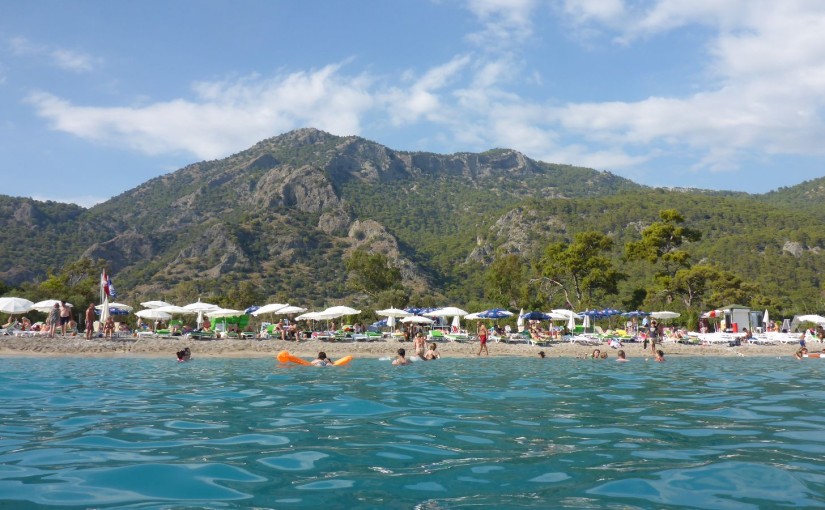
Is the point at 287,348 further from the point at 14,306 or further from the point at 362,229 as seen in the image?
the point at 362,229

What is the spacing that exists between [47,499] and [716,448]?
544 cm

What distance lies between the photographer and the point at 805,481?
4324 mm

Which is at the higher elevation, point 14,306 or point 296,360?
point 14,306

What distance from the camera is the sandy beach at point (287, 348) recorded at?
22922mm

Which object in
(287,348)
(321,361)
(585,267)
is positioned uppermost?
(585,267)

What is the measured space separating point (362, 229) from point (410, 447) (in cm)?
10314

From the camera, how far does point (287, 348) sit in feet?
85.7

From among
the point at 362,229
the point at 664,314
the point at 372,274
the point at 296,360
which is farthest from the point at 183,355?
the point at 362,229

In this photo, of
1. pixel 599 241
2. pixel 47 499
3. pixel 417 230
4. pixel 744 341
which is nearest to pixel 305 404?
pixel 47 499

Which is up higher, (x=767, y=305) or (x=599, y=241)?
(x=599, y=241)

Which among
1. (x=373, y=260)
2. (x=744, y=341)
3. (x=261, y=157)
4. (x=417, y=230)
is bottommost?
(x=744, y=341)

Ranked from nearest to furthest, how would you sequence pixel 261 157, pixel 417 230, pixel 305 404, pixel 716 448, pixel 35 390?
pixel 716 448
pixel 305 404
pixel 35 390
pixel 417 230
pixel 261 157

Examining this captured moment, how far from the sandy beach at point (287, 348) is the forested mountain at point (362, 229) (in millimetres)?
16753

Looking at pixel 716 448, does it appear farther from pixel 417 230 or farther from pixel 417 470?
pixel 417 230
